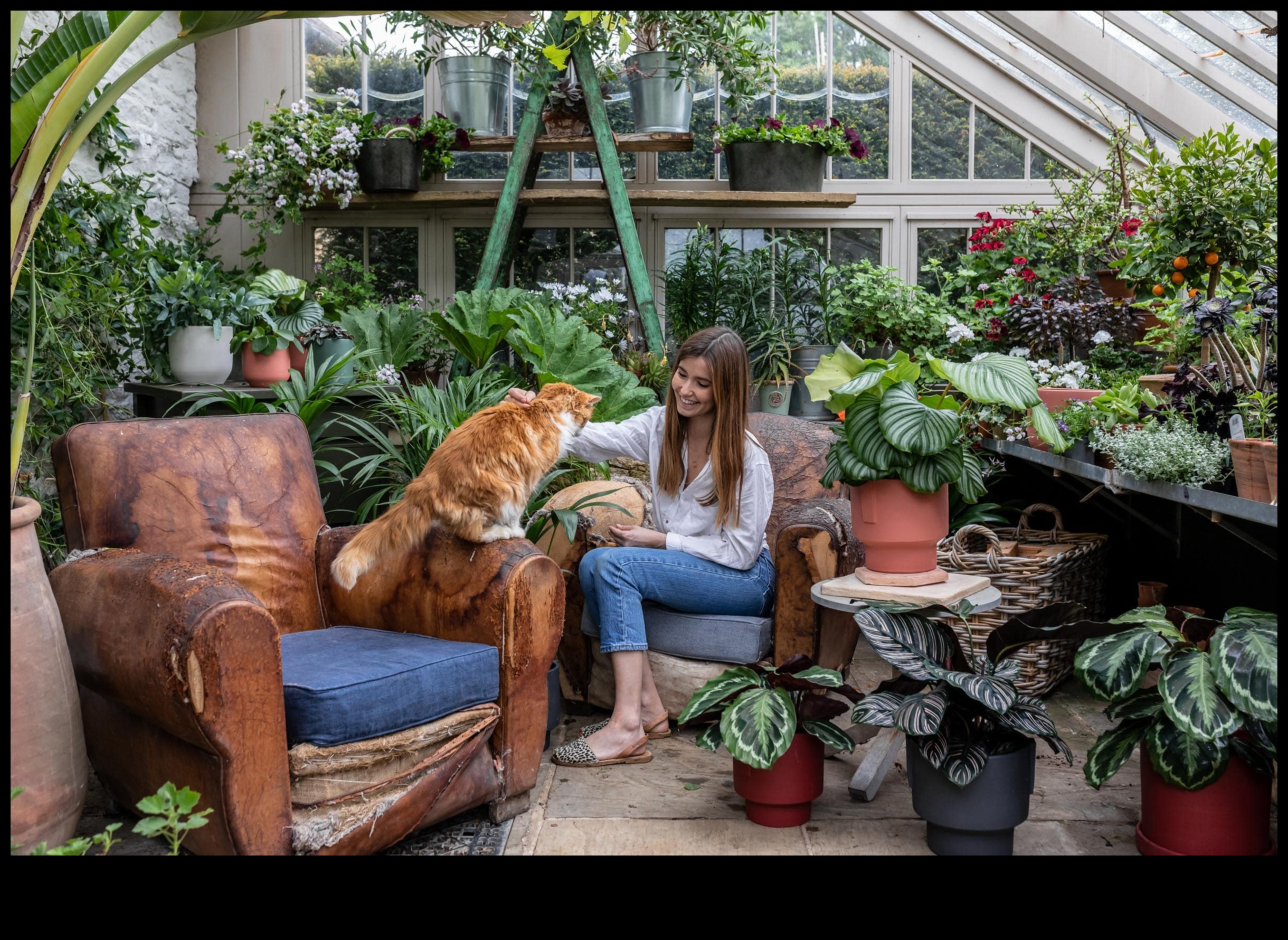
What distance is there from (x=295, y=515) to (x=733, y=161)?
307cm

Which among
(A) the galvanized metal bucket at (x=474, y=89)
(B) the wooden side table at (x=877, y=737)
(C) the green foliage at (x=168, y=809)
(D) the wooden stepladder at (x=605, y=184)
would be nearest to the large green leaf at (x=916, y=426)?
(B) the wooden side table at (x=877, y=737)

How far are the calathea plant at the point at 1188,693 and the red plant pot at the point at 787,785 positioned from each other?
23.0 inches

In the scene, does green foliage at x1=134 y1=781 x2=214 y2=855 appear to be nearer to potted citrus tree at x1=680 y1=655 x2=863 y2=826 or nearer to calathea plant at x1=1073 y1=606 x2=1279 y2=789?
potted citrus tree at x1=680 y1=655 x2=863 y2=826

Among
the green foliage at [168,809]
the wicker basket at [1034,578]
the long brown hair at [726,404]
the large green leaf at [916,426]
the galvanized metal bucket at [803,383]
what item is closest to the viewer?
the green foliage at [168,809]

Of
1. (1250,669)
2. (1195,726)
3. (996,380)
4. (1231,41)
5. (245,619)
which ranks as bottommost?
(1195,726)

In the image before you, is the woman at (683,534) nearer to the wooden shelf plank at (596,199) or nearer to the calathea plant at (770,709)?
the calathea plant at (770,709)

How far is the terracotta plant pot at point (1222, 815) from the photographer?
6.46 ft

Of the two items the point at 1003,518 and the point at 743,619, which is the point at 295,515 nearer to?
the point at 743,619

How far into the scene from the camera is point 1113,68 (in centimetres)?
411

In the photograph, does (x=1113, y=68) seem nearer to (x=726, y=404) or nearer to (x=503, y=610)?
(x=726, y=404)

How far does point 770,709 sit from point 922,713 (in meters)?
0.33

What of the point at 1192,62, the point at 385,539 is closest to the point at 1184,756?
the point at 385,539

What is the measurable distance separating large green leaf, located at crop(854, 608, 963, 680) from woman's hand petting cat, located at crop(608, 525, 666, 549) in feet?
2.34
